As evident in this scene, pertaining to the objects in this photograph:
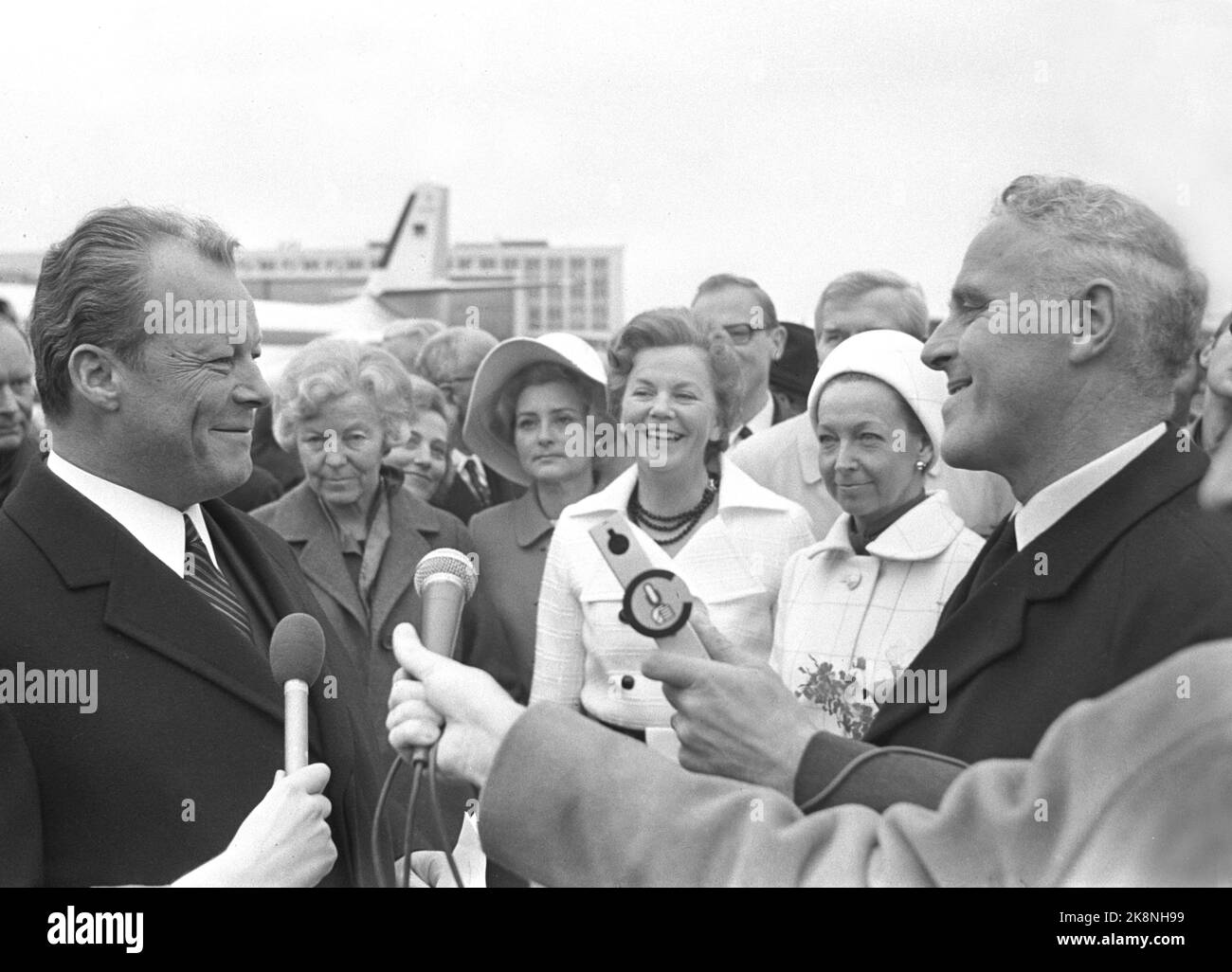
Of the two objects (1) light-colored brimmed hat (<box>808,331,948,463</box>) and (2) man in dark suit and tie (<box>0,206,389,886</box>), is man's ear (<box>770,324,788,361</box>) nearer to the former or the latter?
(1) light-colored brimmed hat (<box>808,331,948,463</box>)

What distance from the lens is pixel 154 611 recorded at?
2.36 meters

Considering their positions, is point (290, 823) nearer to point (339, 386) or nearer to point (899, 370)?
point (899, 370)

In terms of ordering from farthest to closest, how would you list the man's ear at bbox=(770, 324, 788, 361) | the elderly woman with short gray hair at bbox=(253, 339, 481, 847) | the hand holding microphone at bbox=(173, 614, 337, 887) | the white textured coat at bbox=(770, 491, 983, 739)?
1. the man's ear at bbox=(770, 324, 788, 361)
2. the elderly woman with short gray hair at bbox=(253, 339, 481, 847)
3. the white textured coat at bbox=(770, 491, 983, 739)
4. the hand holding microphone at bbox=(173, 614, 337, 887)

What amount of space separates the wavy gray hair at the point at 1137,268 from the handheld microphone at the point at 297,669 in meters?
1.22

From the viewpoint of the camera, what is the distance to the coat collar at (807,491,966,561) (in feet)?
10.9

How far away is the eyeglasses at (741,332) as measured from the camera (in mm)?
5422

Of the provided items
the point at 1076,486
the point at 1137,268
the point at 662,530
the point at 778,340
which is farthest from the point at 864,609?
the point at 778,340

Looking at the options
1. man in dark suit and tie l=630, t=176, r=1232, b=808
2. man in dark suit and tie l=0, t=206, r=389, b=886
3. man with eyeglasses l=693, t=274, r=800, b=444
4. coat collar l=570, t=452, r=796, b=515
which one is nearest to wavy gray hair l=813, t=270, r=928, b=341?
man with eyeglasses l=693, t=274, r=800, b=444

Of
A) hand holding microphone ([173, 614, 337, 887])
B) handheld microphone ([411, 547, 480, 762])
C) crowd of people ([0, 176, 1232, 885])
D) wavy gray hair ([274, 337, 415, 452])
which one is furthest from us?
wavy gray hair ([274, 337, 415, 452])

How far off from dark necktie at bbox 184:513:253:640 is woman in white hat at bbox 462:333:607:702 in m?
1.87

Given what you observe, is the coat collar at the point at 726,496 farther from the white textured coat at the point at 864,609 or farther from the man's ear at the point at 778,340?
the man's ear at the point at 778,340

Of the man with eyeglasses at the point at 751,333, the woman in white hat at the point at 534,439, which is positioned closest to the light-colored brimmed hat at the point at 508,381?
the woman in white hat at the point at 534,439

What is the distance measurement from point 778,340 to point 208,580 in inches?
139
